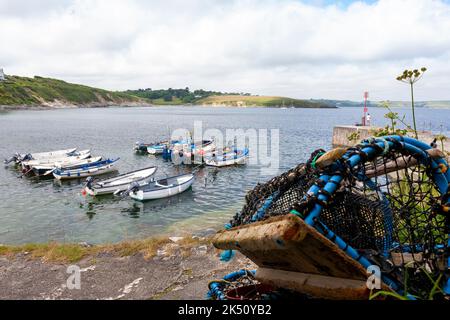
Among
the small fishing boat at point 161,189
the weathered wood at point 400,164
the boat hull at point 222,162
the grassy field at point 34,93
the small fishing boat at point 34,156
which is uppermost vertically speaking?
the grassy field at point 34,93

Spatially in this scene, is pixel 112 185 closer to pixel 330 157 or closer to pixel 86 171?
pixel 86 171

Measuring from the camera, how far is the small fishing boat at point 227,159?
35281mm

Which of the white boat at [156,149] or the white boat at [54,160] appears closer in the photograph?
the white boat at [54,160]

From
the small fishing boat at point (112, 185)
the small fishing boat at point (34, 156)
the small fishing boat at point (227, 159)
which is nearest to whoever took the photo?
the small fishing boat at point (112, 185)

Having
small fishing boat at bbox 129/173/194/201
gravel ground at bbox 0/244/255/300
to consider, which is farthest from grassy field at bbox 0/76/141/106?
gravel ground at bbox 0/244/255/300

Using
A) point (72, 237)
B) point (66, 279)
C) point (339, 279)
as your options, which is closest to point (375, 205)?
point (339, 279)

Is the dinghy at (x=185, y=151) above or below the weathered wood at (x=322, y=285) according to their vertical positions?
below

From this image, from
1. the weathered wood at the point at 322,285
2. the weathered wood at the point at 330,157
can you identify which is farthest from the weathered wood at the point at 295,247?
the weathered wood at the point at 330,157

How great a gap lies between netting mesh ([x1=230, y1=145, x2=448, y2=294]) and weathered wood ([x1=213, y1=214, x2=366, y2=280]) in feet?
1.39

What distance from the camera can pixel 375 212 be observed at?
3953 mm

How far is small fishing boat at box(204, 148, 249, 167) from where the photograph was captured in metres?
35.3

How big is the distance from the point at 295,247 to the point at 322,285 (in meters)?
0.60

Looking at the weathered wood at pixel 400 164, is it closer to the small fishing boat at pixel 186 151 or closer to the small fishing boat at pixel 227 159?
the small fishing boat at pixel 227 159

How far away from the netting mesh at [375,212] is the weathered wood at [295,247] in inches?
16.6
